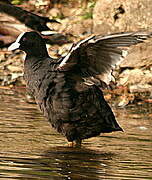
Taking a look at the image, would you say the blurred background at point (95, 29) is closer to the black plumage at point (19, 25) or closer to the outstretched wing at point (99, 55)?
the black plumage at point (19, 25)

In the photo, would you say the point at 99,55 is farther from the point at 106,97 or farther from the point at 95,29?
the point at 95,29

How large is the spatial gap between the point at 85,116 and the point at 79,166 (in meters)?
1.16

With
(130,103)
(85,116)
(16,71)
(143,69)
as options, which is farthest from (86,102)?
(16,71)

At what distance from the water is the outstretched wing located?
76 cm

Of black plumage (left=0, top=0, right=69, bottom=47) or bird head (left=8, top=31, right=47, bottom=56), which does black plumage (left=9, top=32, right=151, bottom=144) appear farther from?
black plumage (left=0, top=0, right=69, bottom=47)

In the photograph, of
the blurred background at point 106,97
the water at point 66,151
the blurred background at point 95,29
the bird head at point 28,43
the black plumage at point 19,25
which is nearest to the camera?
the water at point 66,151

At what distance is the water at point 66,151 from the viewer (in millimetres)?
5273

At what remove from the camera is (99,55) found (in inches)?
253

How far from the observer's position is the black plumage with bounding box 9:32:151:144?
6430 millimetres

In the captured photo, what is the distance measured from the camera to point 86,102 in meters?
6.70

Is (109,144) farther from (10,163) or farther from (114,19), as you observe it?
(114,19)

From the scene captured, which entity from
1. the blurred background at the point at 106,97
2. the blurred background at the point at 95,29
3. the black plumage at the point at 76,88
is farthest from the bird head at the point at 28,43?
the blurred background at the point at 95,29

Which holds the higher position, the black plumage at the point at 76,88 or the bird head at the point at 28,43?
the bird head at the point at 28,43

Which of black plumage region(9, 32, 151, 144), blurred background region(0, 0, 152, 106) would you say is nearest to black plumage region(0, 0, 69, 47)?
blurred background region(0, 0, 152, 106)
